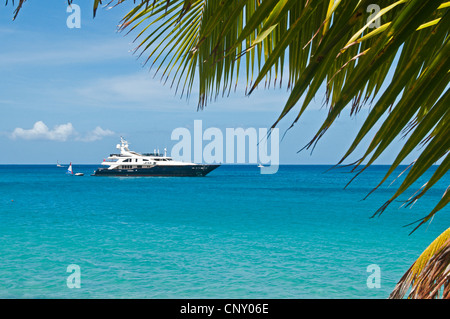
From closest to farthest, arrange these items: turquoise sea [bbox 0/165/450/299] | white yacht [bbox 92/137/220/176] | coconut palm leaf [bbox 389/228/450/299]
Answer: coconut palm leaf [bbox 389/228/450/299] → turquoise sea [bbox 0/165/450/299] → white yacht [bbox 92/137/220/176]

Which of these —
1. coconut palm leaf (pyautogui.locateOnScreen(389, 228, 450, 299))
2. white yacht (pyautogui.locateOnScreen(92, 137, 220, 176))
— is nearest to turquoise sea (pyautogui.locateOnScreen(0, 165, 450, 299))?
coconut palm leaf (pyautogui.locateOnScreen(389, 228, 450, 299))

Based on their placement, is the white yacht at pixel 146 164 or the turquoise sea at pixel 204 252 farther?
the white yacht at pixel 146 164

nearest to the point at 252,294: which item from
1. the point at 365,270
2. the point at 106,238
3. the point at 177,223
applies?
the point at 365,270

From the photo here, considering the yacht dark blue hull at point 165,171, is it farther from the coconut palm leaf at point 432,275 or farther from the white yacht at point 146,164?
the coconut palm leaf at point 432,275

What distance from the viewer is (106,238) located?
21578 millimetres

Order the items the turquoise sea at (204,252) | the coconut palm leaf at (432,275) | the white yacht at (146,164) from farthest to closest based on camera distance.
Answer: the white yacht at (146,164)
the turquoise sea at (204,252)
the coconut palm leaf at (432,275)

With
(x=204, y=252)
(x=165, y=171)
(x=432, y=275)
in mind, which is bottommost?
(x=204, y=252)

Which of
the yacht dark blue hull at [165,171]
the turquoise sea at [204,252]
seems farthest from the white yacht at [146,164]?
the turquoise sea at [204,252]

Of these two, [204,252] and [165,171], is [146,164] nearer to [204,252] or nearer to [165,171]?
Result: [165,171]

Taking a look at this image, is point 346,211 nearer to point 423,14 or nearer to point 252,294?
point 252,294

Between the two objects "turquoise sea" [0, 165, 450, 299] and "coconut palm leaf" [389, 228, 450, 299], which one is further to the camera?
"turquoise sea" [0, 165, 450, 299]

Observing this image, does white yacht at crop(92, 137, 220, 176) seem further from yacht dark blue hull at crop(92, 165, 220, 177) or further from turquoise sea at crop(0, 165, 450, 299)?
turquoise sea at crop(0, 165, 450, 299)

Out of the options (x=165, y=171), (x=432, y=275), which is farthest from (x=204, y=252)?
(x=165, y=171)
